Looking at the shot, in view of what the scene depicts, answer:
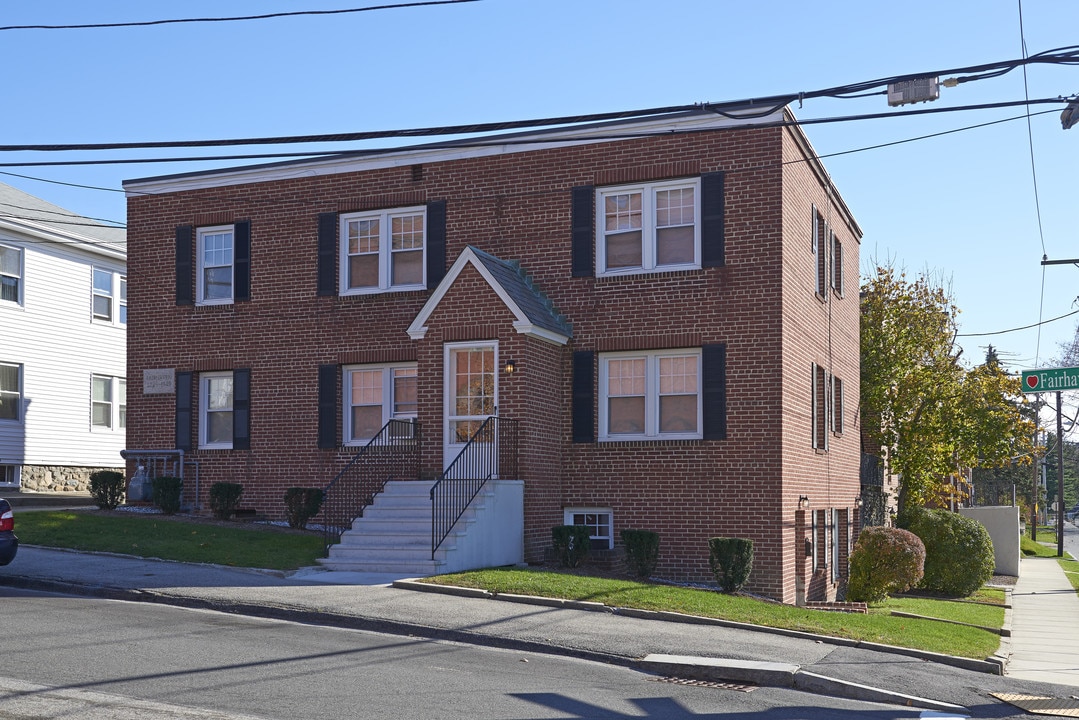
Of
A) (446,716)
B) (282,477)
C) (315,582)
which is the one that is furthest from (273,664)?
(282,477)

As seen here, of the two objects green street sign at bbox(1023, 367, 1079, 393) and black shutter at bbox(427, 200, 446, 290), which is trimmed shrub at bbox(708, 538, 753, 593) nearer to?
green street sign at bbox(1023, 367, 1079, 393)

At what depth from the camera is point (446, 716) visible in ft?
27.9

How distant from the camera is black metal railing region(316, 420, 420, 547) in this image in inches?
803

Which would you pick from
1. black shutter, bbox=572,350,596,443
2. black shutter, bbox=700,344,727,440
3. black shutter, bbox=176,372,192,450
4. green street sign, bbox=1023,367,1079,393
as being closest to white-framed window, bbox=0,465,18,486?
black shutter, bbox=176,372,192,450

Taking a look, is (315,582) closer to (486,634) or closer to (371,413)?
(486,634)

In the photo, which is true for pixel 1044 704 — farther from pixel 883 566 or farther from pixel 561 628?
pixel 883 566

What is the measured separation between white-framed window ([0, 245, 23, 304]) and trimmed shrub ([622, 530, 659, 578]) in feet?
65.4

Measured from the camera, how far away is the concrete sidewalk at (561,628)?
11.1 metres

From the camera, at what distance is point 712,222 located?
1933 cm

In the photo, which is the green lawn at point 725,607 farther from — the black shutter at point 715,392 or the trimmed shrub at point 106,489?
the trimmed shrub at point 106,489

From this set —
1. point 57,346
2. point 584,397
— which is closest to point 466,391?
point 584,397

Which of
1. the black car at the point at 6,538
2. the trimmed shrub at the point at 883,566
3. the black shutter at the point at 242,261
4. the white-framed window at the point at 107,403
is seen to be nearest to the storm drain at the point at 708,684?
the black car at the point at 6,538

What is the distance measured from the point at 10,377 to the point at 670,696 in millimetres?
25453

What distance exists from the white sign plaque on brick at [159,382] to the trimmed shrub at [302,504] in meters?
4.29
